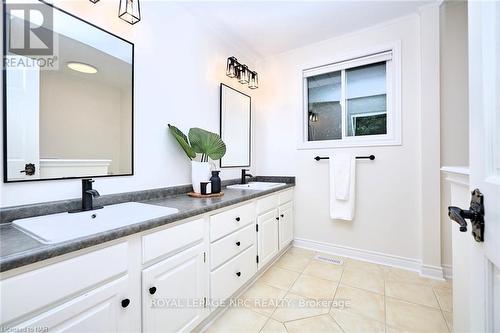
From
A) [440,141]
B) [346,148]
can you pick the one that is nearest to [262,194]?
[346,148]

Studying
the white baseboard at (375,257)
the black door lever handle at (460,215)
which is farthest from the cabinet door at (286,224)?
the black door lever handle at (460,215)

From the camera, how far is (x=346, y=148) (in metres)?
2.41

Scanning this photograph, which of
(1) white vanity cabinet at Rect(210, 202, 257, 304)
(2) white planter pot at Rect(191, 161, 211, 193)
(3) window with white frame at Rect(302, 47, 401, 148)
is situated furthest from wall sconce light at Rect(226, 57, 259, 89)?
(1) white vanity cabinet at Rect(210, 202, 257, 304)

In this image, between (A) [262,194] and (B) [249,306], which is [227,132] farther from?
(B) [249,306]

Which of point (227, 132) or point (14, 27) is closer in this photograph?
point (14, 27)

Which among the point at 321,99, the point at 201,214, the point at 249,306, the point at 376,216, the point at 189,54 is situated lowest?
the point at 249,306

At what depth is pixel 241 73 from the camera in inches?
99.7

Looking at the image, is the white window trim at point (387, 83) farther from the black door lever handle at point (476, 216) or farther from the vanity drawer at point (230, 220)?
the black door lever handle at point (476, 216)

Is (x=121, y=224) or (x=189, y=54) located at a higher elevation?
(x=189, y=54)

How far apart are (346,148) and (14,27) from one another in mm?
2616

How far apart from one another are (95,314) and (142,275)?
21 centimetres

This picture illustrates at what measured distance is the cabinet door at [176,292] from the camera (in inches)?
40.3

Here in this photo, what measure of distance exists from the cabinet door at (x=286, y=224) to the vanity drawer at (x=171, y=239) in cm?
126

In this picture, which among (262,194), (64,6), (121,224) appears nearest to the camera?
(121,224)
